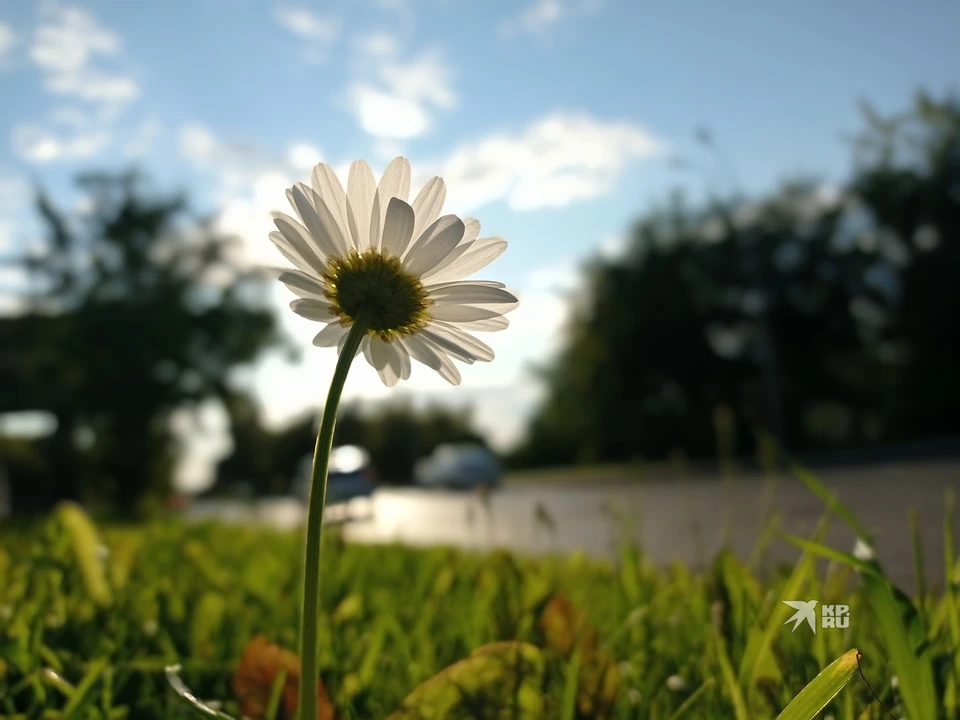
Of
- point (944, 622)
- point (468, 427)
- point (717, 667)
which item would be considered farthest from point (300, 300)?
point (468, 427)

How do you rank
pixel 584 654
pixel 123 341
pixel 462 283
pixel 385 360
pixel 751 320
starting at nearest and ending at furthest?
pixel 462 283, pixel 385 360, pixel 584 654, pixel 123 341, pixel 751 320

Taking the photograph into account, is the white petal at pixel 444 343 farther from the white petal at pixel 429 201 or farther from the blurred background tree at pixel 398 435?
the blurred background tree at pixel 398 435

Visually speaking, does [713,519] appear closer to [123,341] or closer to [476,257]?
[476,257]

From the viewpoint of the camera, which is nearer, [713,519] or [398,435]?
[713,519]

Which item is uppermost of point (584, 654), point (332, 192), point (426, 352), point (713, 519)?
point (332, 192)

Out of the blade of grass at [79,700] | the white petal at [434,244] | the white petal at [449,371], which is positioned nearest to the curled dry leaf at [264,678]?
the blade of grass at [79,700]

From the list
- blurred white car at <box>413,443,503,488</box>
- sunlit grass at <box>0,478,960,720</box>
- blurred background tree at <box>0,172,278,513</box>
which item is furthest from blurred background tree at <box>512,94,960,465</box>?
sunlit grass at <box>0,478,960,720</box>

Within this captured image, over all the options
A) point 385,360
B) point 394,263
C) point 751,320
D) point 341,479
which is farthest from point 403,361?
point 751,320
